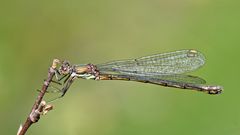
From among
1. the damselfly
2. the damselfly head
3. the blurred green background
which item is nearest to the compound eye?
the damselfly head

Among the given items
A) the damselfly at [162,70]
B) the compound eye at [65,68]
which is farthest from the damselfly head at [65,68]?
the damselfly at [162,70]

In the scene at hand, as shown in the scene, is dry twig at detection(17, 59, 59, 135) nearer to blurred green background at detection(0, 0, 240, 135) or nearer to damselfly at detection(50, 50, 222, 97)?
damselfly at detection(50, 50, 222, 97)

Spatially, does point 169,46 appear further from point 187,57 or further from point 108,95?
point 187,57

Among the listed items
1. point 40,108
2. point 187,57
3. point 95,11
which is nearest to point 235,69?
point 187,57

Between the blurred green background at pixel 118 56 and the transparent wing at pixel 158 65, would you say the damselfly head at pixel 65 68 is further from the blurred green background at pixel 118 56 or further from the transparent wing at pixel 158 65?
the blurred green background at pixel 118 56

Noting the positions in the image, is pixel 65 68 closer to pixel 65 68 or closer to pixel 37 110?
pixel 65 68

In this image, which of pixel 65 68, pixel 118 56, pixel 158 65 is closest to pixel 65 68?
pixel 65 68
